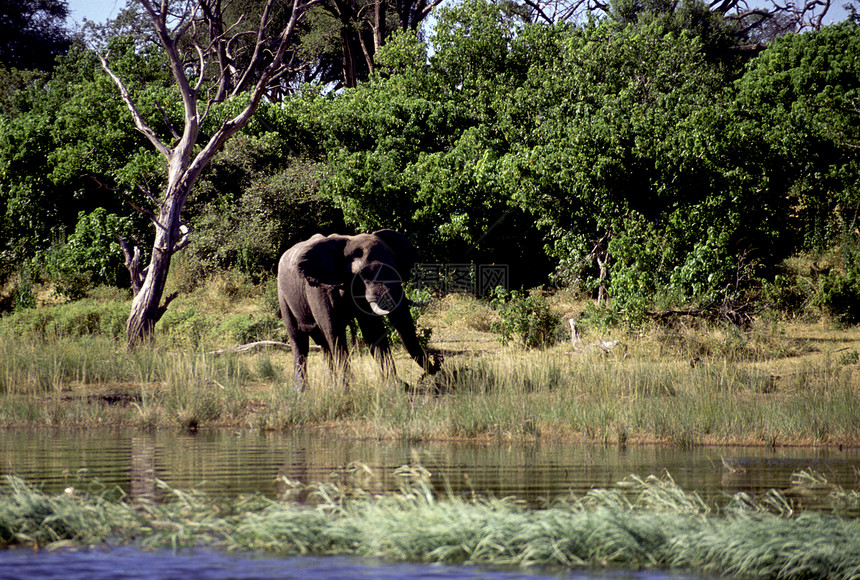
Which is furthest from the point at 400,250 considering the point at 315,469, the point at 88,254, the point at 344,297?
the point at 88,254

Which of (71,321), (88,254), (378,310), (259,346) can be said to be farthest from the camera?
(88,254)

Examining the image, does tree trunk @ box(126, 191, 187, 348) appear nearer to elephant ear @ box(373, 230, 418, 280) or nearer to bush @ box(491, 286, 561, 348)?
elephant ear @ box(373, 230, 418, 280)

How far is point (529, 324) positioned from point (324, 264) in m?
5.79

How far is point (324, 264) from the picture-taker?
14.2 m

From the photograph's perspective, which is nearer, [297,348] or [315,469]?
[315,469]

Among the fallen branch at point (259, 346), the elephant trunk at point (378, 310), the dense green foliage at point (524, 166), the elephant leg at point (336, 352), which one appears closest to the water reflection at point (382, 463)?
the elephant leg at point (336, 352)

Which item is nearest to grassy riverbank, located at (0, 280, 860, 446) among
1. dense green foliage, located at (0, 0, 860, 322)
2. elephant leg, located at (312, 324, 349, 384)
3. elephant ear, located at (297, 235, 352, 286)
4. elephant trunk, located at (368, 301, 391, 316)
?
elephant leg, located at (312, 324, 349, 384)

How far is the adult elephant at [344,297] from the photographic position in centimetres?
1398

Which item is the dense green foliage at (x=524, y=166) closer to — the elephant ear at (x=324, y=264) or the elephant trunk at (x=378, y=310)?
the elephant trunk at (x=378, y=310)

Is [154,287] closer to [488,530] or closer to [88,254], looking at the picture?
[88,254]

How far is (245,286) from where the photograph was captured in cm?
2492

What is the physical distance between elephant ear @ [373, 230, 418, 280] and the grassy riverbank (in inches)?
64.7

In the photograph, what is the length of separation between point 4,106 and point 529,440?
25.2 m

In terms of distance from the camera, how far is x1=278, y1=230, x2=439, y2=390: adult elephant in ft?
45.9
